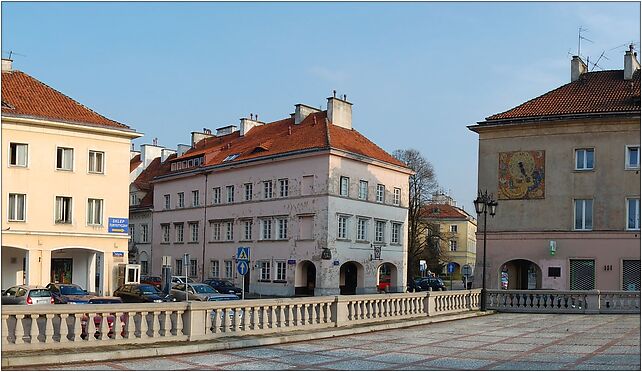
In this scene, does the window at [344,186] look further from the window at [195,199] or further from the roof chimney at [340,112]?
the window at [195,199]

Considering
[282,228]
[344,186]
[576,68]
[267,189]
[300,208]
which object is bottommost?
[282,228]

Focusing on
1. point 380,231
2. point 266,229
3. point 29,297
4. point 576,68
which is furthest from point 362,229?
point 29,297

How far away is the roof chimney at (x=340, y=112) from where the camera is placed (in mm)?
55969

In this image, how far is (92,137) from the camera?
43781mm

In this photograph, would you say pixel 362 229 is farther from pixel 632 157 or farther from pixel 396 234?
pixel 632 157

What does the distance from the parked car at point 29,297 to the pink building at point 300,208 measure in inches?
835

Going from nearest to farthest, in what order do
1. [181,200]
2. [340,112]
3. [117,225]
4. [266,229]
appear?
[117,225]
[266,229]
[340,112]
[181,200]

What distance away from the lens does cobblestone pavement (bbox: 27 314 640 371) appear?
1330 centimetres

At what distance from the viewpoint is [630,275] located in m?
36.5

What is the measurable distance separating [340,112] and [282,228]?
9.70 meters

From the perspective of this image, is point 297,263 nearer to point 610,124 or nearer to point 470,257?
point 610,124

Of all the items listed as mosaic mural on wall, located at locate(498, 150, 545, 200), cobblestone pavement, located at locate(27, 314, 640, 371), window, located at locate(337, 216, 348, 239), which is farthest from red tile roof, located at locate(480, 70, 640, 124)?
cobblestone pavement, located at locate(27, 314, 640, 371)

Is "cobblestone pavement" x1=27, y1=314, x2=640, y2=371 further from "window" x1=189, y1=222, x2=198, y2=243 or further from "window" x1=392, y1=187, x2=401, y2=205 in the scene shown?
"window" x1=189, y1=222, x2=198, y2=243

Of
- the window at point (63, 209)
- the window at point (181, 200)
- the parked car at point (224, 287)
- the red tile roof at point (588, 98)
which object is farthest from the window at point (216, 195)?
the red tile roof at point (588, 98)
